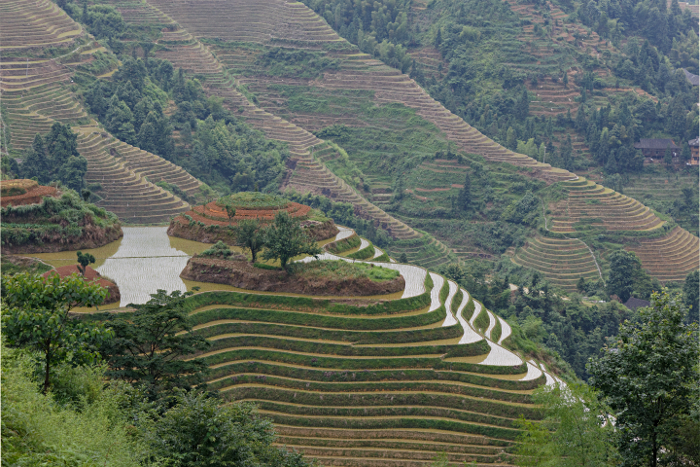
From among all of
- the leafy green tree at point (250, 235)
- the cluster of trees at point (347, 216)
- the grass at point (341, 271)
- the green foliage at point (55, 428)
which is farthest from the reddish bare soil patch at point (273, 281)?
the cluster of trees at point (347, 216)


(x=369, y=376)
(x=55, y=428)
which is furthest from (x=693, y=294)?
(x=55, y=428)

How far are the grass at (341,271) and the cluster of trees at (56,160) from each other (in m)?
32.0

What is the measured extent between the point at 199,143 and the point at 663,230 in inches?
1775

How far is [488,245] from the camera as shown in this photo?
81.3 m

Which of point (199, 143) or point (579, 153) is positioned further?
point (579, 153)

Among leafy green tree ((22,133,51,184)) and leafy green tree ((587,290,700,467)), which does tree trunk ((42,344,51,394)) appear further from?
leafy green tree ((22,133,51,184))

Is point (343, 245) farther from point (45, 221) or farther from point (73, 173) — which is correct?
point (73, 173)

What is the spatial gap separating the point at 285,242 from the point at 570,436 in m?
16.1

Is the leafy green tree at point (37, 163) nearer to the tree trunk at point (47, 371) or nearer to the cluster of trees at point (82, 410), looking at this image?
the cluster of trees at point (82, 410)

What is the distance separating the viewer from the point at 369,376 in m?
32.3

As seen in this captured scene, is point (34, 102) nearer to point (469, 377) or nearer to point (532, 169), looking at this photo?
point (532, 169)

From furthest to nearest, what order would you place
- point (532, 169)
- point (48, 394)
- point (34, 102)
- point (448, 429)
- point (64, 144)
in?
point (532, 169), point (34, 102), point (64, 144), point (448, 429), point (48, 394)

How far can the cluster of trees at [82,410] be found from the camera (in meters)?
15.7

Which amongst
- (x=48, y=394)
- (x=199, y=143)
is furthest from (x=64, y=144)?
(x=48, y=394)
